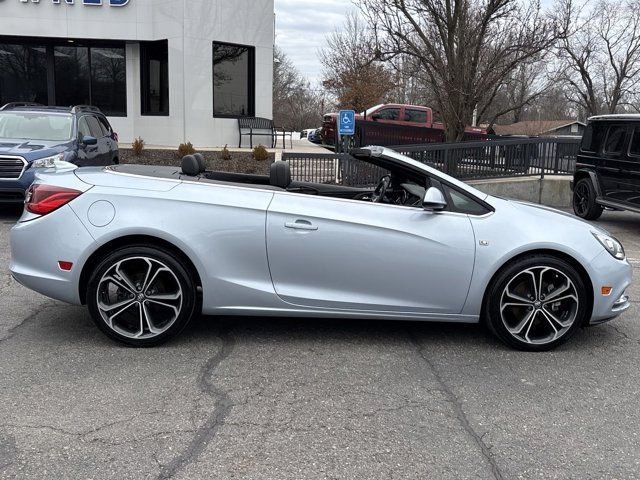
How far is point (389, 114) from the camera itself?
2377 centimetres

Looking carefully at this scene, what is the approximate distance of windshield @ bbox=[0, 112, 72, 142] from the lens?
32.5 feet

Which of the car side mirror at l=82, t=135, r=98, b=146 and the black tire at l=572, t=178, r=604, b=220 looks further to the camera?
the black tire at l=572, t=178, r=604, b=220

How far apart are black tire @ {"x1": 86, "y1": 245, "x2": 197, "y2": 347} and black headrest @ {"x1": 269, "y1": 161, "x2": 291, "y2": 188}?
3.53ft

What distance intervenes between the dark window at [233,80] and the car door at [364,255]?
1509 cm

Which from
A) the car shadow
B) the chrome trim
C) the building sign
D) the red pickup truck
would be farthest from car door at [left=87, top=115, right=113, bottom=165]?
the red pickup truck

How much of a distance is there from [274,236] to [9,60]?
18.6 meters

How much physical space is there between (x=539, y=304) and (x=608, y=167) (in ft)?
22.0

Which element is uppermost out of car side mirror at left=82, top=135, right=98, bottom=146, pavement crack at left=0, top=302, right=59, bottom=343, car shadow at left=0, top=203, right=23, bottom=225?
car side mirror at left=82, top=135, right=98, bottom=146

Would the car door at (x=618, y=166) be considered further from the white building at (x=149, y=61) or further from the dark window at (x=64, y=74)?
the dark window at (x=64, y=74)

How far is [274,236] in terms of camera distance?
4.18m

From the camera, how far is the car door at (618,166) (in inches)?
372

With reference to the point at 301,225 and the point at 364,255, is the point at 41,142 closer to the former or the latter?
the point at 301,225

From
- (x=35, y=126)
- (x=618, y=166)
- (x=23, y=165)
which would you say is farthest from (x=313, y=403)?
(x=35, y=126)

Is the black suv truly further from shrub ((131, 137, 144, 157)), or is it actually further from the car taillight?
shrub ((131, 137, 144, 157))
